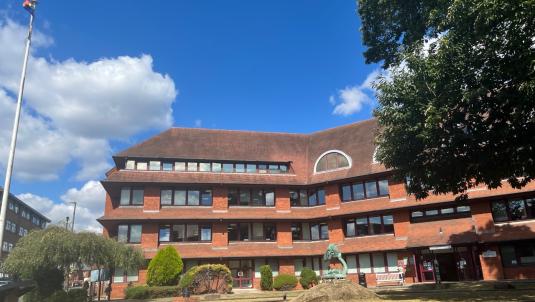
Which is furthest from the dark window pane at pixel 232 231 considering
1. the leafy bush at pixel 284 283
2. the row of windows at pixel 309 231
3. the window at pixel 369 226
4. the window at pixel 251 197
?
the window at pixel 369 226

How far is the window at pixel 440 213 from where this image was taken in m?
31.1

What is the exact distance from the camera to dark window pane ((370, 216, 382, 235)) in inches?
1359

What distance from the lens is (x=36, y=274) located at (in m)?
24.2

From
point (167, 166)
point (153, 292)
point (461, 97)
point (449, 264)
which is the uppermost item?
point (167, 166)

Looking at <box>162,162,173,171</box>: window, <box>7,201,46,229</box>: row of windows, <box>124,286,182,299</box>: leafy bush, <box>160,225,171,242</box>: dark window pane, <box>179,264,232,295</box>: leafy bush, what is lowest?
<box>124,286,182,299</box>: leafy bush

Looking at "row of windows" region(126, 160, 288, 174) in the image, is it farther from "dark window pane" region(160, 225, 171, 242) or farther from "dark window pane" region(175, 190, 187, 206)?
"dark window pane" region(160, 225, 171, 242)

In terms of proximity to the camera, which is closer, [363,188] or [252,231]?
[363,188]

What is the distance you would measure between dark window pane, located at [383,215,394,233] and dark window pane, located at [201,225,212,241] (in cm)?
1436

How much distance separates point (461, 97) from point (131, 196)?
27.4 meters

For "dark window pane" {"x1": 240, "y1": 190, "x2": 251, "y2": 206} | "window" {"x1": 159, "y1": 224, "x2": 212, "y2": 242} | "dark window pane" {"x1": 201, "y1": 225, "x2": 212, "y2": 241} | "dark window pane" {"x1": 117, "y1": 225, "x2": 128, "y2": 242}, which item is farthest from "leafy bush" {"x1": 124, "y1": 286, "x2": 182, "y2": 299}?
"dark window pane" {"x1": 240, "y1": 190, "x2": 251, "y2": 206}

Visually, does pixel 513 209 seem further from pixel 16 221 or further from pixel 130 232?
pixel 16 221

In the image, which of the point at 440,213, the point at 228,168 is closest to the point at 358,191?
the point at 440,213

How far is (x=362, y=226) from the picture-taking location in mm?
35375

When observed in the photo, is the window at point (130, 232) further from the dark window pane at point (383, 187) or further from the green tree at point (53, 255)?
the dark window pane at point (383, 187)
